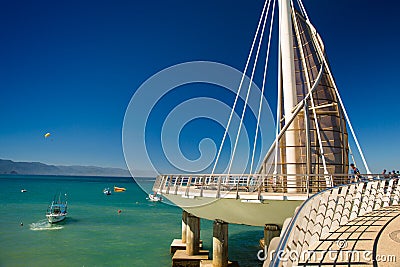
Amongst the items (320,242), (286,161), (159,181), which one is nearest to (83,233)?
(159,181)

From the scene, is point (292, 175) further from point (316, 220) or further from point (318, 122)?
point (318, 122)

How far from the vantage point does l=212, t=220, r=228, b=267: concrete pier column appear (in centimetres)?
1332

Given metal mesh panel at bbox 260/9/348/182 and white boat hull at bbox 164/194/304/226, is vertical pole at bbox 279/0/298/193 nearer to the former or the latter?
metal mesh panel at bbox 260/9/348/182

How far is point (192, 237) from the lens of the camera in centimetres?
1656

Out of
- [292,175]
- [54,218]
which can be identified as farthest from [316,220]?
[54,218]

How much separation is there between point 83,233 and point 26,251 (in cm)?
753

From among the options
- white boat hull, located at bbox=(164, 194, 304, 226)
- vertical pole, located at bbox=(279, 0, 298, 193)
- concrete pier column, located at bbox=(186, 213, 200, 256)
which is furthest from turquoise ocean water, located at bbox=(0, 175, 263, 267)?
vertical pole, located at bbox=(279, 0, 298, 193)

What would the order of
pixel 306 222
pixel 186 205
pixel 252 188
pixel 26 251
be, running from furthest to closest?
pixel 26 251 → pixel 186 205 → pixel 252 188 → pixel 306 222

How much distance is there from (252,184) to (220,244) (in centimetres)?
299

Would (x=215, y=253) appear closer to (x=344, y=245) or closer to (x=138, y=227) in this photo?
(x=344, y=245)

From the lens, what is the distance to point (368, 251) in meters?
5.16

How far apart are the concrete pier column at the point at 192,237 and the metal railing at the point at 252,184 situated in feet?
8.01

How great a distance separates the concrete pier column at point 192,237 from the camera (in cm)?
1639

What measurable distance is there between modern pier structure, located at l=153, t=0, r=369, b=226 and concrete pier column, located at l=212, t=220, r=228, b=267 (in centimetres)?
42
